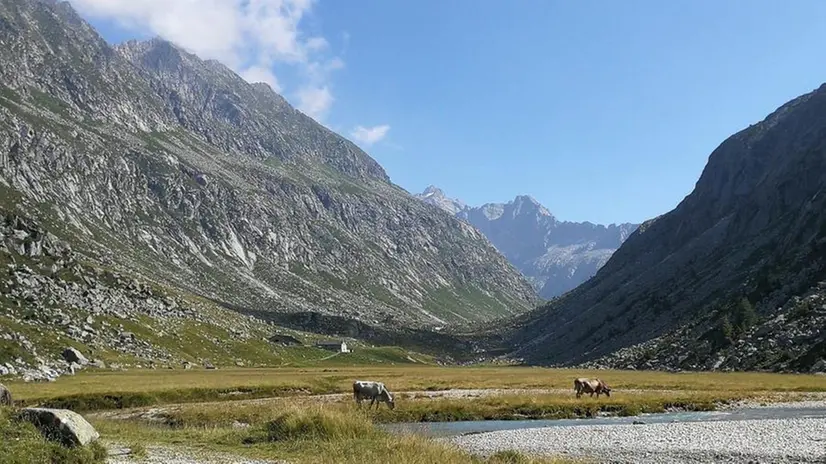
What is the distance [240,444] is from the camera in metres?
28.5

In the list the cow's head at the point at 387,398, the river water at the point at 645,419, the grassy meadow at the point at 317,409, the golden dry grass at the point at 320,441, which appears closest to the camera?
the golden dry grass at the point at 320,441

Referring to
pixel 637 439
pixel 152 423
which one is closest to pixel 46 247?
pixel 152 423

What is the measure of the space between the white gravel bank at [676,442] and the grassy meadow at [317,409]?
6088 millimetres

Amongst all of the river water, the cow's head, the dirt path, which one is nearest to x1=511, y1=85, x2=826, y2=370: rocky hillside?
the river water

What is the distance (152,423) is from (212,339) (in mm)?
113421

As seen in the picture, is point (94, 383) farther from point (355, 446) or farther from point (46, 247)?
point (46, 247)

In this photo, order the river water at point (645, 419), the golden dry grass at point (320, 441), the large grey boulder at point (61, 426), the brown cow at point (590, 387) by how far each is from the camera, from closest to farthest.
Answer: the golden dry grass at point (320, 441) < the large grey boulder at point (61, 426) < the river water at point (645, 419) < the brown cow at point (590, 387)

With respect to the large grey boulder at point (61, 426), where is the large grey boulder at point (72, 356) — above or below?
above

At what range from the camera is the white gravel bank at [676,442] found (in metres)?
26.4

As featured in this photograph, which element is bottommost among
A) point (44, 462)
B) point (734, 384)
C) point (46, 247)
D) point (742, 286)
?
point (734, 384)

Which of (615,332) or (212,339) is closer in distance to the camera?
(212,339)

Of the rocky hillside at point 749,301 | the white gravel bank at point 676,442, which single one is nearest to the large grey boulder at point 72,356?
the white gravel bank at point 676,442

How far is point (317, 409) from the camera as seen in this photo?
100 ft

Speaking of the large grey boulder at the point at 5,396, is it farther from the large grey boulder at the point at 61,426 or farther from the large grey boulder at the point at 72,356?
the large grey boulder at the point at 72,356
